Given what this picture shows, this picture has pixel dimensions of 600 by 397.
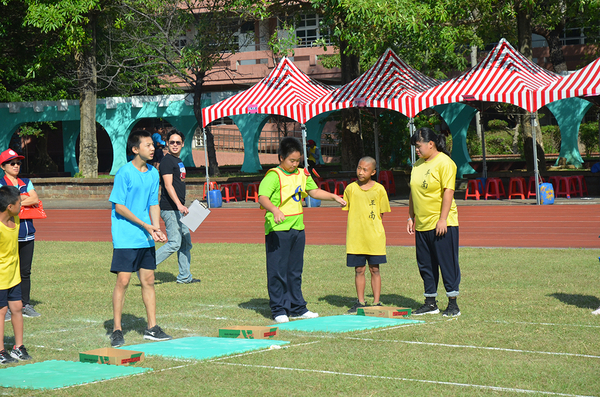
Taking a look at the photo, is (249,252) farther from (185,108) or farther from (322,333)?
(185,108)

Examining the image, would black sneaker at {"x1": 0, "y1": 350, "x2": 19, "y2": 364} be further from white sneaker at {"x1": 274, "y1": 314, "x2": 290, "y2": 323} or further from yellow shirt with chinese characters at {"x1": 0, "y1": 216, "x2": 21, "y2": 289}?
white sneaker at {"x1": 274, "y1": 314, "x2": 290, "y2": 323}

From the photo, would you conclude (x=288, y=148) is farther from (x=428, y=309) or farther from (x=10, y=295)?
(x=10, y=295)

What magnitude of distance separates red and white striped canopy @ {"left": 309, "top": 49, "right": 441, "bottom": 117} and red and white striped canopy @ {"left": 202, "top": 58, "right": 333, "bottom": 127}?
0.54 meters

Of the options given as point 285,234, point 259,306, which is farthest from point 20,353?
point 259,306

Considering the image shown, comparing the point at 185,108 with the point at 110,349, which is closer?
the point at 110,349

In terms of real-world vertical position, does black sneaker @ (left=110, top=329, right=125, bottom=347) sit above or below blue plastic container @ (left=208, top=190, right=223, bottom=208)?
below

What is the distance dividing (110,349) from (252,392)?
1583mm

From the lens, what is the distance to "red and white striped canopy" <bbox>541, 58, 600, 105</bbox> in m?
18.7

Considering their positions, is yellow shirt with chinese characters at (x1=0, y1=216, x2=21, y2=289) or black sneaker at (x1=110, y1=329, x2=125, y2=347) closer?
yellow shirt with chinese characters at (x1=0, y1=216, x2=21, y2=289)

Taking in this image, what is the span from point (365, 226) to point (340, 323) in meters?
1.26

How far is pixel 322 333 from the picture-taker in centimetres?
683

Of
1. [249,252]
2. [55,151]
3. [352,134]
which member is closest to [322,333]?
[249,252]

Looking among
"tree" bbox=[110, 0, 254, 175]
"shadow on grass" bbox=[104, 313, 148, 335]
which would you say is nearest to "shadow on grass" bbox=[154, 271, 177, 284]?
"shadow on grass" bbox=[104, 313, 148, 335]

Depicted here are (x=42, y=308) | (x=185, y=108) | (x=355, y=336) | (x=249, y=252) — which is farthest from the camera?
(x=185, y=108)
